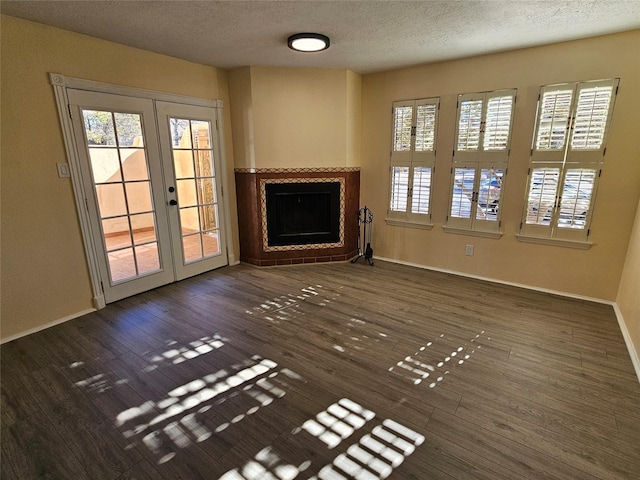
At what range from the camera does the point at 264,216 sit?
435cm

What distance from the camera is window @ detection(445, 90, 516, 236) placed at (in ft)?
11.7

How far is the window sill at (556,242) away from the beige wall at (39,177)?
14.9ft

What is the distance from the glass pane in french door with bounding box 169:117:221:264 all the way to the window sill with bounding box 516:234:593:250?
12.4ft

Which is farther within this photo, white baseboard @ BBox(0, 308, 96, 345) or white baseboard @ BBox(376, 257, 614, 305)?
white baseboard @ BBox(376, 257, 614, 305)

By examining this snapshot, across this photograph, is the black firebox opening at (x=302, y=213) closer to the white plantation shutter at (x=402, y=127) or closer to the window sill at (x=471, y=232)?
the white plantation shutter at (x=402, y=127)

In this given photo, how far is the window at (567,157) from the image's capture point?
3096mm

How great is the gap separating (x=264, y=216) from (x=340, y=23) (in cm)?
242

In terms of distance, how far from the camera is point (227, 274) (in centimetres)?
423

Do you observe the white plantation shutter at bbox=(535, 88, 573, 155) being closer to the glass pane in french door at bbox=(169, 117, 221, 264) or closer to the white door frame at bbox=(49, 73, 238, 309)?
the glass pane in french door at bbox=(169, 117, 221, 264)

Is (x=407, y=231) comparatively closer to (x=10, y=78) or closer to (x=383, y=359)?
(x=383, y=359)

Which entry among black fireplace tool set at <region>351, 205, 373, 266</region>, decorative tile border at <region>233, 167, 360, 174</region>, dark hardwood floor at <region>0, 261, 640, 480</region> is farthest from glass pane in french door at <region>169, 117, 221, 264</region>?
black fireplace tool set at <region>351, 205, 373, 266</region>

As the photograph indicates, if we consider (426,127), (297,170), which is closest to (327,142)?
(297,170)

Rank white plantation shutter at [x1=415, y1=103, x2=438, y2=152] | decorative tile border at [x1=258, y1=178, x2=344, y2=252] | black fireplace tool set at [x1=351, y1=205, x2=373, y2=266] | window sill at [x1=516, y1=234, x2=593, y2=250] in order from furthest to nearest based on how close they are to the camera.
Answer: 1. black fireplace tool set at [x1=351, y1=205, x2=373, y2=266]
2. decorative tile border at [x1=258, y1=178, x2=344, y2=252]
3. white plantation shutter at [x1=415, y1=103, x2=438, y2=152]
4. window sill at [x1=516, y1=234, x2=593, y2=250]

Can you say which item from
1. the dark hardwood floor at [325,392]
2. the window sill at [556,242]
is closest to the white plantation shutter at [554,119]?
the window sill at [556,242]
